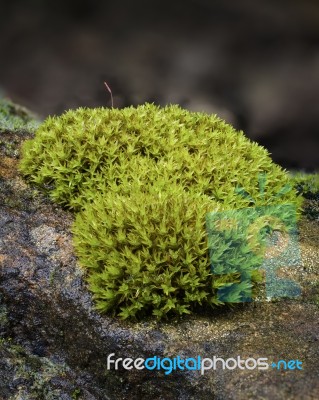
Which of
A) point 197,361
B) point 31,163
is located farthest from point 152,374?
point 31,163

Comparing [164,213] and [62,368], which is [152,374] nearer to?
[62,368]

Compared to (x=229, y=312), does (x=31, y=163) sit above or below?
above

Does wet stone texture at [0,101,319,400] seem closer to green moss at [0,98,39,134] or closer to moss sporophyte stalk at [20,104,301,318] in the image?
moss sporophyte stalk at [20,104,301,318]

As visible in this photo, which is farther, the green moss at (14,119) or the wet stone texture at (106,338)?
the green moss at (14,119)

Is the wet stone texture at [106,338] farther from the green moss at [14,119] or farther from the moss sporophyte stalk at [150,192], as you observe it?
the green moss at [14,119]

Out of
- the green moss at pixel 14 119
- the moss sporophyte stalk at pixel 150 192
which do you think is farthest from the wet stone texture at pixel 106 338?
the green moss at pixel 14 119

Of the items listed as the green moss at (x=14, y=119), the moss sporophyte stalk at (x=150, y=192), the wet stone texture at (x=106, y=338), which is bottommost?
the wet stone texture at (x=106, y=338)
